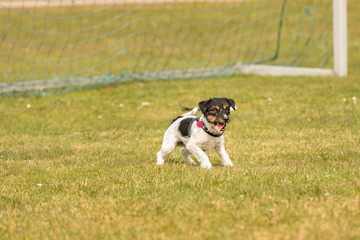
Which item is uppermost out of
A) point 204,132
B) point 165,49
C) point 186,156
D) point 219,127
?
point 219,127

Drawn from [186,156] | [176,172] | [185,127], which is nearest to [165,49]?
[186,156]

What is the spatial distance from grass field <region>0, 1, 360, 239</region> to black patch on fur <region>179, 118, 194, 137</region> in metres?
0.35

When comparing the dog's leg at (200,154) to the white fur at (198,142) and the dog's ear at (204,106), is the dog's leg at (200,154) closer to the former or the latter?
the white fur at (198,142)

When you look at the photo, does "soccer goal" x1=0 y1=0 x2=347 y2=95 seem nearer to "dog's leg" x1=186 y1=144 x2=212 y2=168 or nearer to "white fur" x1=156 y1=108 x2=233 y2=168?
"white fur" x1=156 y1=108 x2=233 y2=168

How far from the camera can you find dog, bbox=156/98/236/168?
5.95 m

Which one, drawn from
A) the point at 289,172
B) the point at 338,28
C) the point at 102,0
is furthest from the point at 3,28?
the point at 289,172

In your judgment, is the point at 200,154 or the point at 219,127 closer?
the point at 219,127

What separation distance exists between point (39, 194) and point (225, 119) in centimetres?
188

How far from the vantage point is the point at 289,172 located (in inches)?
225

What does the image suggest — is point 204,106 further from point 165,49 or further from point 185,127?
point 165,49

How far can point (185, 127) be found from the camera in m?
6.41

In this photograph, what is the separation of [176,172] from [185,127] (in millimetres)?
568

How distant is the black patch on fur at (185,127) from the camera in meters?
6.36

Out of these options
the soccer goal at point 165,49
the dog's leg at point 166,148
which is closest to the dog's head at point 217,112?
the dog's leg at point 166,148
